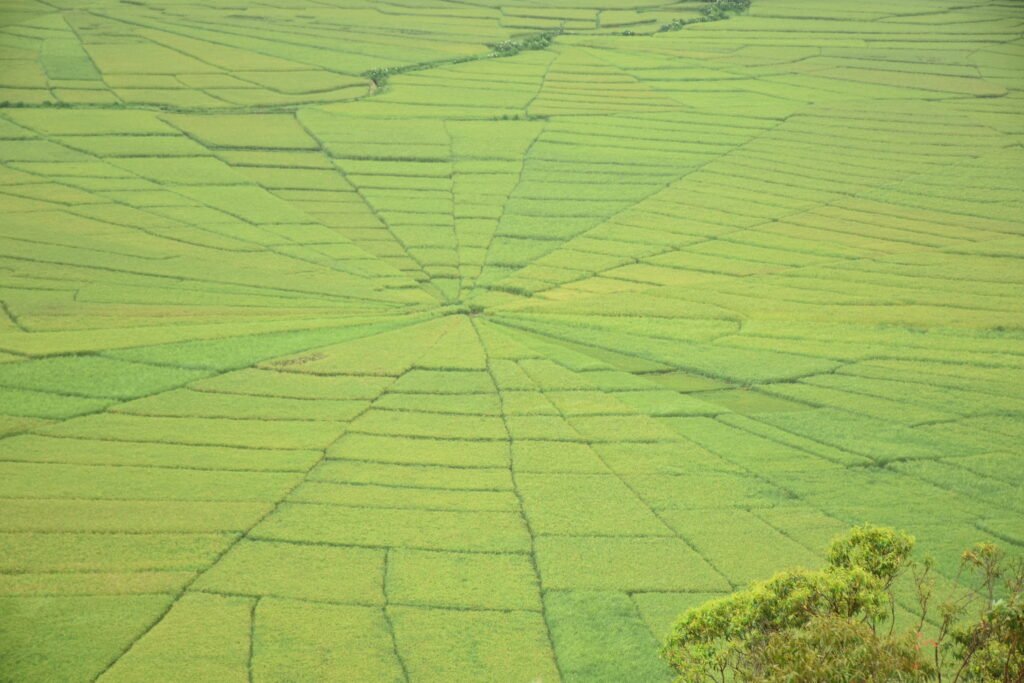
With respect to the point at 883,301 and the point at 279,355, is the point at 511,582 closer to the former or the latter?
the point at 279,355

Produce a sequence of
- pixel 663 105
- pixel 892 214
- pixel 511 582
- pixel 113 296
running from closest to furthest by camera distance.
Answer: pixel 511 582 < pixel 113 296 < pixel 892 214 < pixel 663 105

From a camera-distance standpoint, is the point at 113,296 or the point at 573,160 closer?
the point at 113,296

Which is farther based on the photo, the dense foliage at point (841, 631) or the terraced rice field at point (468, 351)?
the terraced rice field at point (468, 351)

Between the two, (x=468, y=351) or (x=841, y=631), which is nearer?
(x=841, y=631)

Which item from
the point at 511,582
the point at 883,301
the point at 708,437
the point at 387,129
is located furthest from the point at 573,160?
the point at 511,582

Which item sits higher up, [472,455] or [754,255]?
[754,255]
